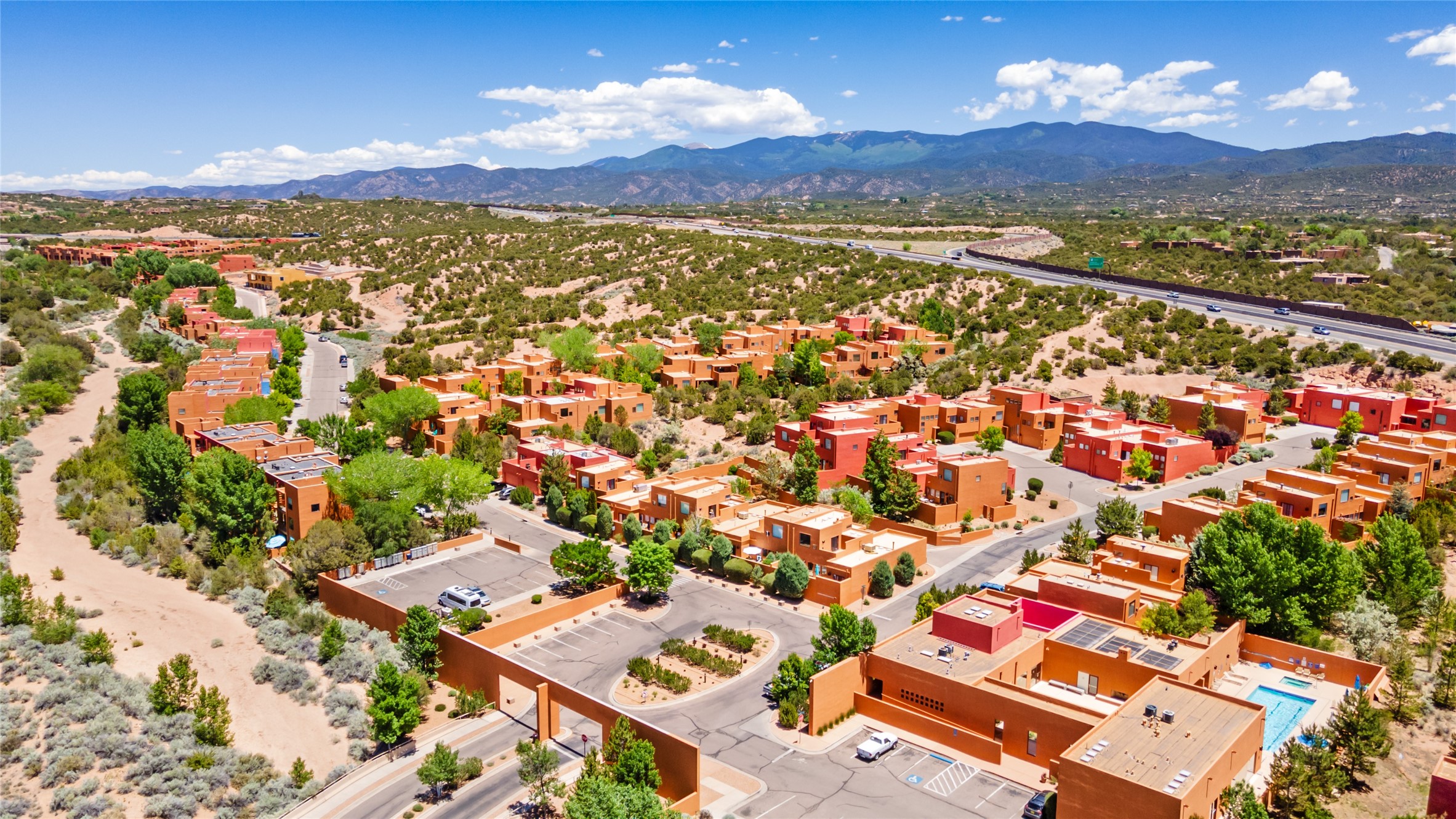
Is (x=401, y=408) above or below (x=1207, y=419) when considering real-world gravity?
above

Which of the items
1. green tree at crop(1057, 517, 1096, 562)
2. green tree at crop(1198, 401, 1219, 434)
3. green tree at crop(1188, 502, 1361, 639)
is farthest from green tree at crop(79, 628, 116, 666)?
green tree at crop(1198, 401, 1219, 434)

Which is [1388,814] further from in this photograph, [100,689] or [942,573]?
[100,689]

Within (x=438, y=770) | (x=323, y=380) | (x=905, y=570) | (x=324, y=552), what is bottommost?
(x=905, y=570)

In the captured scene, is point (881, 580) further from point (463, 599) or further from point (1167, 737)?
point (463, 599)

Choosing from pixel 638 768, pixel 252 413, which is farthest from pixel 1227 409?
pixel 252 413

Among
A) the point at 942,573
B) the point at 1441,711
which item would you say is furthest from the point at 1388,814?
the point at 942,573

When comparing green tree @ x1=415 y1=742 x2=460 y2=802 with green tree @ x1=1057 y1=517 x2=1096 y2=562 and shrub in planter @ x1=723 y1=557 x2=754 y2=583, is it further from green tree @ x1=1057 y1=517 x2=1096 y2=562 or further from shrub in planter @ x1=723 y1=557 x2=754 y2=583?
green tree @ x1=1057 y1=517 x2=1096 y2=562

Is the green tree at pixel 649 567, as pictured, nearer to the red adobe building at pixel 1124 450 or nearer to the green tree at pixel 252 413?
the green tree at pixel 252 413
